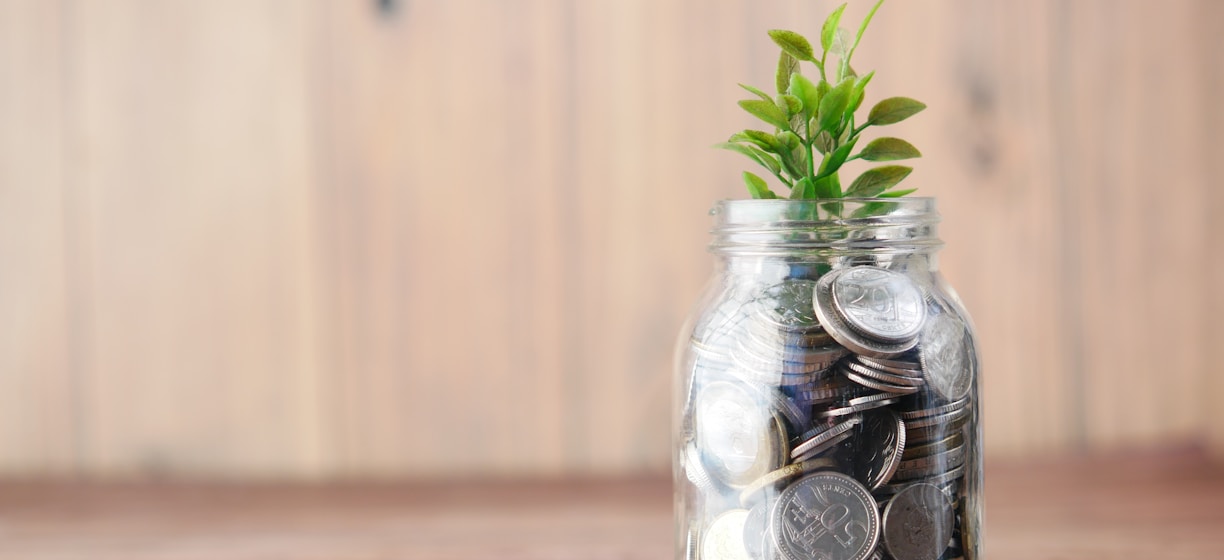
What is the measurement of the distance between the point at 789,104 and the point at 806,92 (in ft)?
0.06

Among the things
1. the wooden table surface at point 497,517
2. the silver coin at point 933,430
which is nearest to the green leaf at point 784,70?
the silver coin at point 933,430

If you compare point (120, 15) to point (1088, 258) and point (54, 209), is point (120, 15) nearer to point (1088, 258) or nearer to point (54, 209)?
point (54, 209)

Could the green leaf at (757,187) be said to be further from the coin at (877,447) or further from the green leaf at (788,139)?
the coin at (877,447)

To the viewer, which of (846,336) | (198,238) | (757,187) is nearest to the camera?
(846,336)

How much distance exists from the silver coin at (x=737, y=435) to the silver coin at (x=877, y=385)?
52 millimetres

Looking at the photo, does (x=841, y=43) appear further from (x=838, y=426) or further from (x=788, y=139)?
(x=838, y=426)

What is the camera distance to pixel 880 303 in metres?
0.58

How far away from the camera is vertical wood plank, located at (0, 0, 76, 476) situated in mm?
1190

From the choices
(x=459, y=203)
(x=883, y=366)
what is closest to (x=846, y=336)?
(x=883, y=366)

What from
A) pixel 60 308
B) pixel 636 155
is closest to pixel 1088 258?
pixel 636 155

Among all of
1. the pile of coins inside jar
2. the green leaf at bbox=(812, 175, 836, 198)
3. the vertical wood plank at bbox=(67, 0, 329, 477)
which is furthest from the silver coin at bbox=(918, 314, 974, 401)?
the vertical wood plank at bbox=(67, 0, 329, 477)

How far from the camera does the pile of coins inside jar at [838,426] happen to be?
562 millimetres

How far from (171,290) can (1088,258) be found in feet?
3.90

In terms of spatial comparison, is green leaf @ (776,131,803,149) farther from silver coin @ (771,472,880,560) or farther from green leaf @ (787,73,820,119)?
silver coin @ (771,472,880,560)
